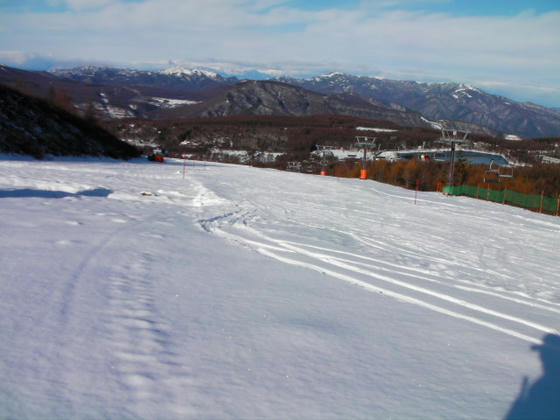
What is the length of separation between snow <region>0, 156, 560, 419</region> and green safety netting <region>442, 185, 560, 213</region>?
2919 cm

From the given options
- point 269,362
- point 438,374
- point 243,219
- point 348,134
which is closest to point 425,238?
point 243,219

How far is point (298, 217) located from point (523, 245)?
23.3 ft

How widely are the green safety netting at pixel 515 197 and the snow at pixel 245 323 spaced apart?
29.2 m

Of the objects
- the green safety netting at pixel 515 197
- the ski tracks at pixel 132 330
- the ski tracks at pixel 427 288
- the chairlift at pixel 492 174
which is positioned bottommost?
the ski tracks at pixel 427 288

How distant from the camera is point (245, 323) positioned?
12.3 feet

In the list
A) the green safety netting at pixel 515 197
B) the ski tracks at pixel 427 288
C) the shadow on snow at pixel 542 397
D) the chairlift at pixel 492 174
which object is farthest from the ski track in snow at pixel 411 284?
the chairlift at pixel 492 174

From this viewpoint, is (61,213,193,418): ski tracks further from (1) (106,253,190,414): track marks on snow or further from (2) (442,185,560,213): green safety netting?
(2) (442,185,560,213): green safety netting

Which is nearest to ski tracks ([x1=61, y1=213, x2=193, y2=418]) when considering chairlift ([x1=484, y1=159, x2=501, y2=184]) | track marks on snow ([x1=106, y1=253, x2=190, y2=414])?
track marks on snow ([x1=106, y1=253, x2=190, y2=414])

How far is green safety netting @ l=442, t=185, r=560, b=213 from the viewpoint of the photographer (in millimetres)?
33156

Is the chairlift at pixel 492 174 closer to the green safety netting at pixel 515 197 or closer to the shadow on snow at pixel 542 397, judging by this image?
the green safety netting at pixel 515 197

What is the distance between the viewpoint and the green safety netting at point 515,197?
33.2 metres

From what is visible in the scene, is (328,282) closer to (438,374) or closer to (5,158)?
(438,374)

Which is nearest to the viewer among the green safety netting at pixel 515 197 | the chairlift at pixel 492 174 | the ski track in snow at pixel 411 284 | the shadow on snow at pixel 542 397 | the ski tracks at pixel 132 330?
the ski tracks at pixel 132 330

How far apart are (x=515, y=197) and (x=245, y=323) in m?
38.9
